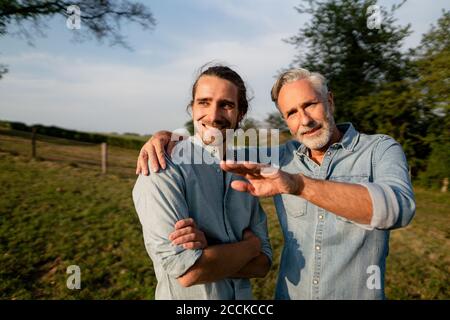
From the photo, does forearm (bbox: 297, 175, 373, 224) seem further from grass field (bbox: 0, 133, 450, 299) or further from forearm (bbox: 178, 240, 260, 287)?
grass field (bbox: 0, 133, 450, 299)

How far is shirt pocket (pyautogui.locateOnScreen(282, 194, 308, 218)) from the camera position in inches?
88.3

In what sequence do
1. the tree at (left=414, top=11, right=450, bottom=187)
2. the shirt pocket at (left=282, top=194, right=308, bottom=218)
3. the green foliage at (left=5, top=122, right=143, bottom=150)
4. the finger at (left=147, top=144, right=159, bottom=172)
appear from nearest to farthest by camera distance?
the finger at (left=147, top=144, right=159, bottom=172), the shirt pocket at (left=282, top=194, right=308, bottom=218), the tree at (left=414, top=11, right=450, bottom=187), the green foliage at (left=5, top=122, right=143, bottom=150)

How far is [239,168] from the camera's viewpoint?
5.15 feet

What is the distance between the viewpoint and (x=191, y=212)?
193 cm

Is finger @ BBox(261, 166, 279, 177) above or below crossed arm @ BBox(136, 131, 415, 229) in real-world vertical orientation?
above

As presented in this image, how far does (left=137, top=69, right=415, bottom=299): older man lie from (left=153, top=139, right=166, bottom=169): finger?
0.13 feet

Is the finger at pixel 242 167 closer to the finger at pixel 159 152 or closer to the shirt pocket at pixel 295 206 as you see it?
the finger at pixel 159 152

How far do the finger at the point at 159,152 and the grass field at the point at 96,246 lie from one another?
10.8ft

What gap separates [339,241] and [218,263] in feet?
2.84

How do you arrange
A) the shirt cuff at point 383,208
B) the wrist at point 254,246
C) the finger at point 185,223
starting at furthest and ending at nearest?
the wrist at point 254,246 < the finger at point 185,223 < the shirt cuff at point 383,208

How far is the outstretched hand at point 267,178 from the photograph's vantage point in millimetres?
1546

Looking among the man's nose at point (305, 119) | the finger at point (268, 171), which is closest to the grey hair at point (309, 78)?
the man's nose at point (305, 119)

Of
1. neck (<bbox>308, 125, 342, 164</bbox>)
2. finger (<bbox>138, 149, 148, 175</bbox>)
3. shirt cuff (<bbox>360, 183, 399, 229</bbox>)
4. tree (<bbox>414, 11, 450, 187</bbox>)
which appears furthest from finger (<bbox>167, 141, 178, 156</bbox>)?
tree (<bbox>414, 11, 450, 187</bbox>)
